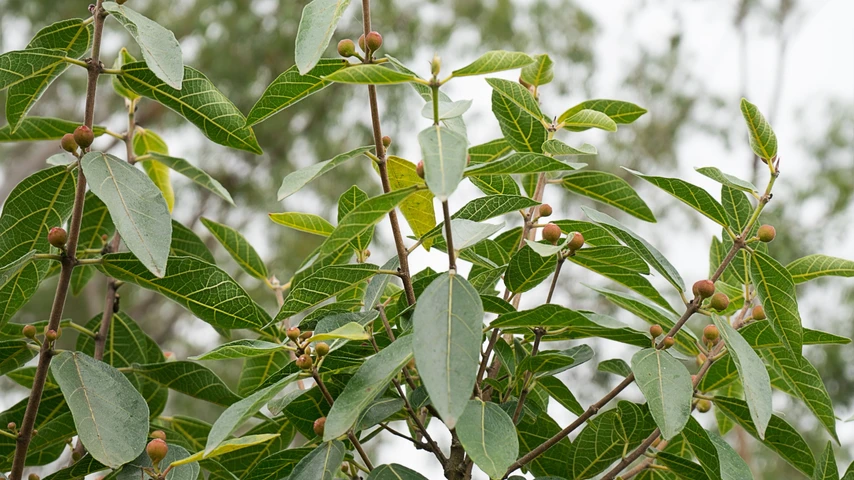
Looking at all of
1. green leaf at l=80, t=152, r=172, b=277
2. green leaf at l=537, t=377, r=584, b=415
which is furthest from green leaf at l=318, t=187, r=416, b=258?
green leaf at l=537, t=377, r=584, b=415

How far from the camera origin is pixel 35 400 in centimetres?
90

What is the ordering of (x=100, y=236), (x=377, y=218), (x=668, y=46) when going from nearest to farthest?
(x=377, y=218), (x=100, y=236), (x=668, y=46)

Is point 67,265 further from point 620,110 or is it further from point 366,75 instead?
point 620,110

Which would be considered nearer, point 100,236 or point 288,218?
point 288,218

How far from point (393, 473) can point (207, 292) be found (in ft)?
0.93

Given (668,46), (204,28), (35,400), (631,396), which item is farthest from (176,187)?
(35,400)

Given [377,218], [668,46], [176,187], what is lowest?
[176,187]

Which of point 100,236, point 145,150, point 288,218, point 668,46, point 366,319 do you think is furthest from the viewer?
point 668,46

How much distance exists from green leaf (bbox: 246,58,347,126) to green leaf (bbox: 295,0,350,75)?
2.2 inches

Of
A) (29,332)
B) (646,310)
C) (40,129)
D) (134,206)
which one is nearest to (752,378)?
(646,310)

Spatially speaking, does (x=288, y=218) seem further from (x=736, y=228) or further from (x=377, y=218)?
(x=736, y=228)

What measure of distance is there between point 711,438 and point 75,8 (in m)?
6.69

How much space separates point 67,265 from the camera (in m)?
0.89

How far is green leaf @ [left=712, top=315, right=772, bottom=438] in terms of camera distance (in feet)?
2.52
